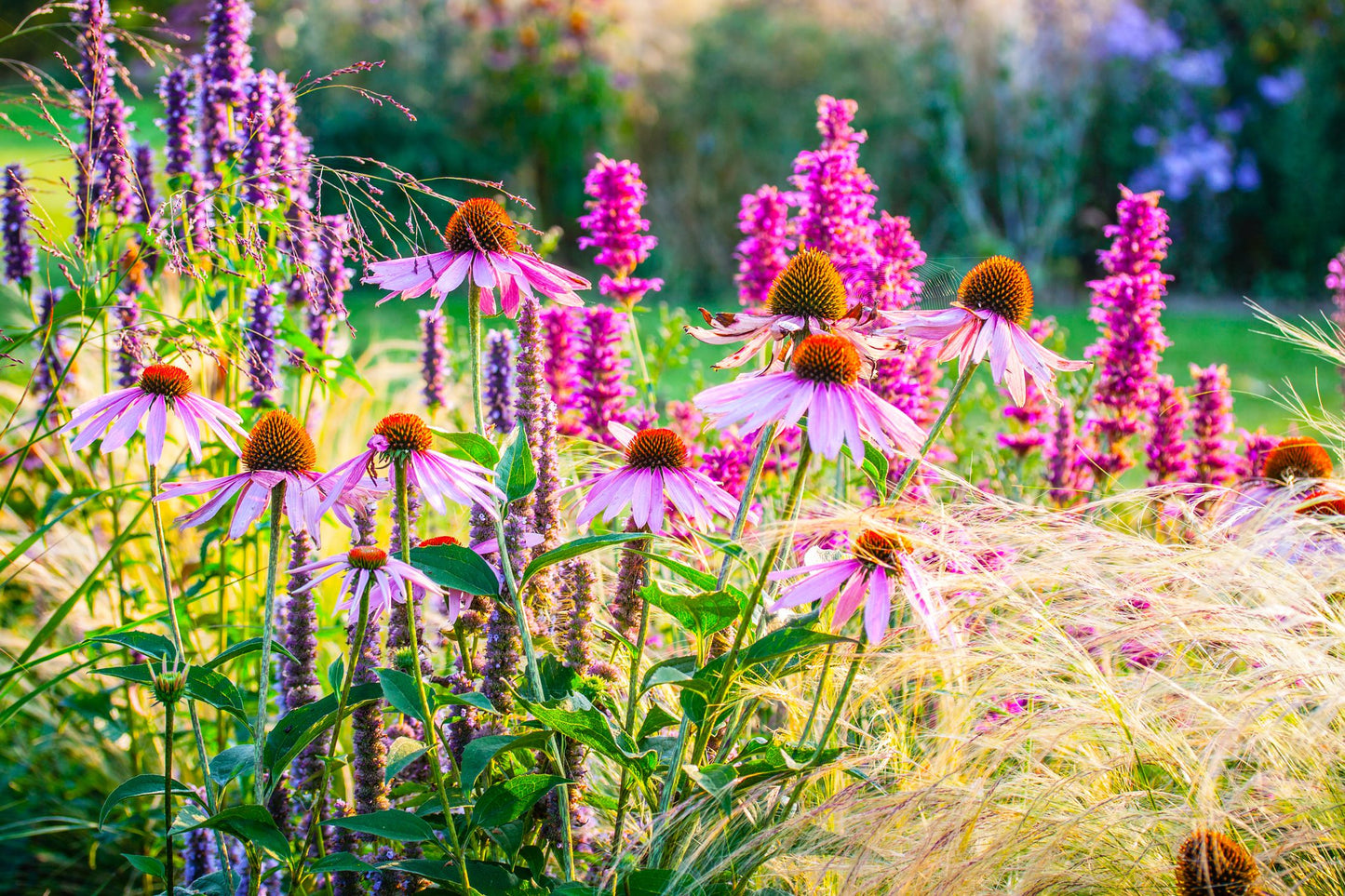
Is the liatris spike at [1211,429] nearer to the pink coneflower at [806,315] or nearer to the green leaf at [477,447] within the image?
the pink coneflower at [806,315]

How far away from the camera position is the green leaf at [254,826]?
122 cm

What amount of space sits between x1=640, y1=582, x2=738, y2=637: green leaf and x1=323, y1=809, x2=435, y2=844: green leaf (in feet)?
1.17

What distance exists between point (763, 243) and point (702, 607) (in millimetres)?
1403

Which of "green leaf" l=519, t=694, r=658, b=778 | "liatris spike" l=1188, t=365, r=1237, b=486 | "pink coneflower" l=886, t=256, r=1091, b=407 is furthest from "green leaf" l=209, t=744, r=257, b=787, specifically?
"liatris spike" l=1188, t=365, r=1237, b=486

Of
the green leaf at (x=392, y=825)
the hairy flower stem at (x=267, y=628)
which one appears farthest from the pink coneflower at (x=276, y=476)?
the green leaf at (x=392, y=825)

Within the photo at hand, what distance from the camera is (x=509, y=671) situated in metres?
1.44

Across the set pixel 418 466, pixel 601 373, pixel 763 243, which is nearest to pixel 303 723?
pixel 418 466

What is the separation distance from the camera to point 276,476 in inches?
51.1

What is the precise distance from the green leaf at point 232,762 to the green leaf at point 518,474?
45 centimetres

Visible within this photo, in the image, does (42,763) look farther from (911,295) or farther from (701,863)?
(911,295)

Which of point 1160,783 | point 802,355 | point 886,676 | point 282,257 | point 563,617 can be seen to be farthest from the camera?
point 282,257

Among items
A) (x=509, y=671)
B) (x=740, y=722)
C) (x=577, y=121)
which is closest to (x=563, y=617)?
(x=509, y=671)

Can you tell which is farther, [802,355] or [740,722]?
[740,722]

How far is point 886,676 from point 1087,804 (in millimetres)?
313
